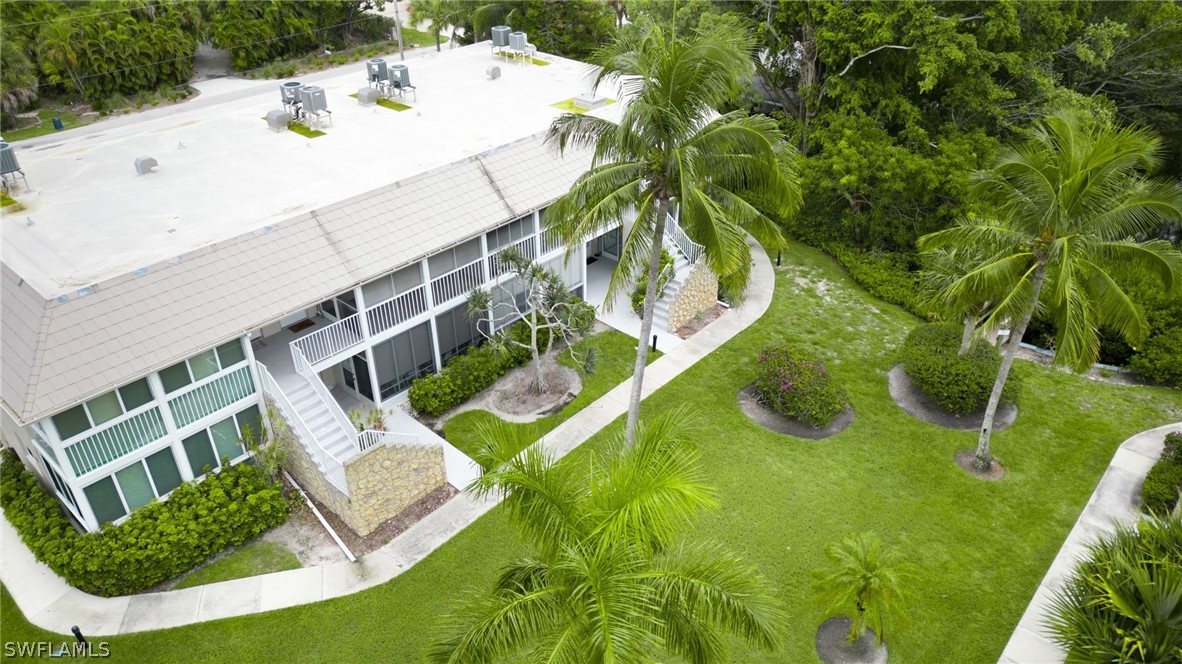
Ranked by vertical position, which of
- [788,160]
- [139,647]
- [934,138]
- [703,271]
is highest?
[788,160]

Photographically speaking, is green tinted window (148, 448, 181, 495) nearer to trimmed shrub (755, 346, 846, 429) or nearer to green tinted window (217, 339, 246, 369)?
green tinted window (217, 339, 246, 369)

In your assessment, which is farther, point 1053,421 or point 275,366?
point 1053,421

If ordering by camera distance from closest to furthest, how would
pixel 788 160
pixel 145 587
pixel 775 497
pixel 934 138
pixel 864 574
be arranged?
pixel 864 574
pixel 788 160
pixel 145 587
pixel 775 497
pixel 934 138

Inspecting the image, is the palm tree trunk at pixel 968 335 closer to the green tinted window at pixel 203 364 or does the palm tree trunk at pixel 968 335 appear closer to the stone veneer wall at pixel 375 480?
the stone veneer wall at pixel 375 480

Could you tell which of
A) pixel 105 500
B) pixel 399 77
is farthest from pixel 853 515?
pixel 399 77

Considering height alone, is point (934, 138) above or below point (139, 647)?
above

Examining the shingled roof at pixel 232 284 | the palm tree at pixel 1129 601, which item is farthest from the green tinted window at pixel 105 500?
the palm tree at pixel 1129 601

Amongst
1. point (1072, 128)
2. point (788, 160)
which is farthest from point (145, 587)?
point (1072, 128)

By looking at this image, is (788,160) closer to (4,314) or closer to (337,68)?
(4,314)
